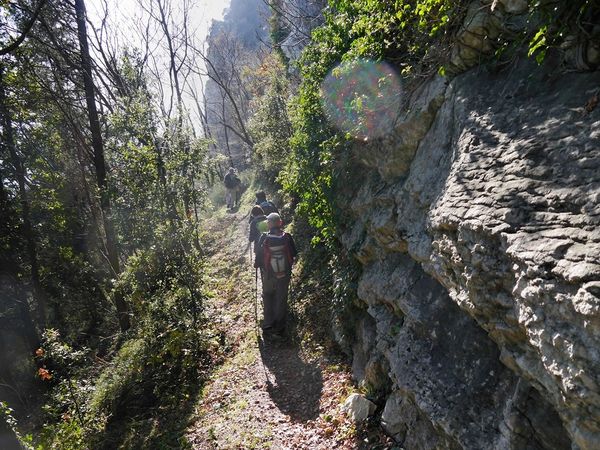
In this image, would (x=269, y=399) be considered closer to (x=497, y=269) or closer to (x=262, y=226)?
(x=262, y=226)

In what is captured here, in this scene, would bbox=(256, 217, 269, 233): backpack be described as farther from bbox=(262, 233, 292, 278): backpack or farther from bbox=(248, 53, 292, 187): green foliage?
bbox=(248, 53, 292, 187): green foliage

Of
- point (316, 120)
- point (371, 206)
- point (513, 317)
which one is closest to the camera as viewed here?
point (513, 317)

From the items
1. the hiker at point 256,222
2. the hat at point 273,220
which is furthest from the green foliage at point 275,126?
the hat at point 273,220

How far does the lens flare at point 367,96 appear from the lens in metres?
5.81

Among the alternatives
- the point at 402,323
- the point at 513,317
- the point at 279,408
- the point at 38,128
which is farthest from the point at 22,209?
the point at 513,317

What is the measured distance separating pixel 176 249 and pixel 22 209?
831 centimetres

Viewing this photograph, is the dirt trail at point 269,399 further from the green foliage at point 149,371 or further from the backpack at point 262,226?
the backpack at point 262,226

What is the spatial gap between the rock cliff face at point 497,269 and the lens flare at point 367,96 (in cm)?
59

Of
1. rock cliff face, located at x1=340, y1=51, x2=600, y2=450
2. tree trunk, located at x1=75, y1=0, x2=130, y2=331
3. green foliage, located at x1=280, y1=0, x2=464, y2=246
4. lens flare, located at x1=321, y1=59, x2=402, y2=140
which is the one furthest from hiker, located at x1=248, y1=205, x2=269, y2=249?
rock cliff face, located at x1=340, y1=51, x2=600, y2=450

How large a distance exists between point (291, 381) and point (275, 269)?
240 cm

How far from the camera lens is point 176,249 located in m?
8.98

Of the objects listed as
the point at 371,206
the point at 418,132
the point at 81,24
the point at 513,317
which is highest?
the point at 81,24

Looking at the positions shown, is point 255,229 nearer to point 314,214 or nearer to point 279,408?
point 314,214

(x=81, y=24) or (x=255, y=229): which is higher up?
(x=81, y=24)
